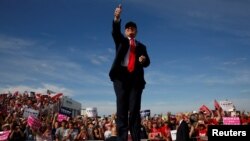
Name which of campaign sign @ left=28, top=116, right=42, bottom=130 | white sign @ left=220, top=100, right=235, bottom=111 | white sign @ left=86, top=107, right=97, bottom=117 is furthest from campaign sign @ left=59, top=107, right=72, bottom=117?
white sign @ left=220, top=100, right=235, bottom=111

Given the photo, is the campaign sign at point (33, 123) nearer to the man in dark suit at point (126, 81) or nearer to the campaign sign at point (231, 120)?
the campaign sign at point (231, 120)

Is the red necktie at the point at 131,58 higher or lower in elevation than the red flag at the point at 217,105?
lower

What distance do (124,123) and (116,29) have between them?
137 cm

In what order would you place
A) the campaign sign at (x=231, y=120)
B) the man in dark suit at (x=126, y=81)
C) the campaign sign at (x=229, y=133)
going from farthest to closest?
the campaign sign at (x=231, y=120)
the man in dark suit at (x=126, y=81)
the campaign sign at (x=229, y=133)

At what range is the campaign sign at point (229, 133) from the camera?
5.20 meters

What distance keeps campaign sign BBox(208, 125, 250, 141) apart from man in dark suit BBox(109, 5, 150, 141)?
3.53ft

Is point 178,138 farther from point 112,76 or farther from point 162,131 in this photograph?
point 112,76

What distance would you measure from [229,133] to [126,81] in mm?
1624

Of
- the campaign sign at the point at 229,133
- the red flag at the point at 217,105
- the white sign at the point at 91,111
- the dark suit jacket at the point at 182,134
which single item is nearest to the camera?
the campaign sign at the point at 229,133

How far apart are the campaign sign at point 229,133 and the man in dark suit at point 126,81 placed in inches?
42.4

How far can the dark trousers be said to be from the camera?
534 centimetres

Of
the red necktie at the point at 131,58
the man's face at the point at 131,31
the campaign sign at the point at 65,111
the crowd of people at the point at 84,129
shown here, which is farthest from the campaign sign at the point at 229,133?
the campaign sign at the point at 65,111

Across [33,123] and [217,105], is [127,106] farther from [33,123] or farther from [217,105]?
[217,105]

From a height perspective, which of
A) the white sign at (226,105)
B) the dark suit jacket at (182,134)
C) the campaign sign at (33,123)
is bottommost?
the dark suit jacket at (182,134)
